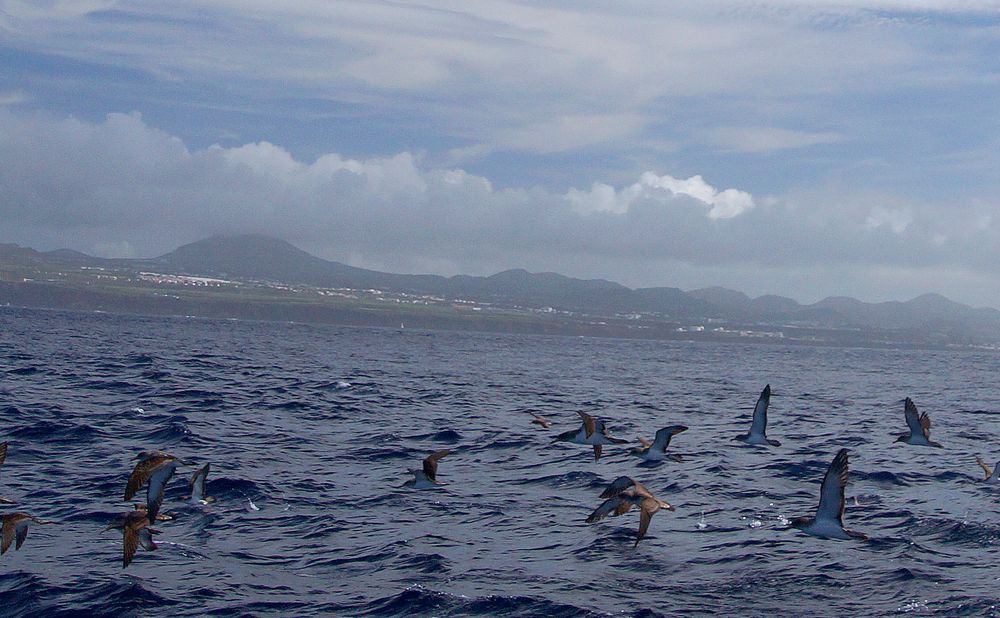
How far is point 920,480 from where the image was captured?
2689 centimetres

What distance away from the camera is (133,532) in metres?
17.3

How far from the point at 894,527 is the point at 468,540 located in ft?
28.1

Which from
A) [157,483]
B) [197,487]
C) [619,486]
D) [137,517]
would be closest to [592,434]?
[619,486]

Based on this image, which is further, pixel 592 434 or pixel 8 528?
pixel 592 434

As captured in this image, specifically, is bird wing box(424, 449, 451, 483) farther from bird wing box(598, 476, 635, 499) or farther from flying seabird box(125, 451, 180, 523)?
flying seabird box(125, 451, 180, 523)

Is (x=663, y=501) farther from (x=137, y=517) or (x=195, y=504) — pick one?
(x=137, y=517)

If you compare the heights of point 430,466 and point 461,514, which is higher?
point 430,466

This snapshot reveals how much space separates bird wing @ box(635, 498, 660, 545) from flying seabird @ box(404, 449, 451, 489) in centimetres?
492

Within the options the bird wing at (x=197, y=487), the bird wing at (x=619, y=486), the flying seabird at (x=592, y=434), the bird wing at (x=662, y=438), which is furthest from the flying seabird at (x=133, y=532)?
the flying seabird at (x=592, y=434)

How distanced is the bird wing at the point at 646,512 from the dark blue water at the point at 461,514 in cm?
70

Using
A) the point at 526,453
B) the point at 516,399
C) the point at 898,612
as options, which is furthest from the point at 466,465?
the point at 516,399

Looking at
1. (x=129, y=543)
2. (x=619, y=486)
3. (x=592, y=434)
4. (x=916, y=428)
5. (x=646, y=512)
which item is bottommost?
(x=129, y=543)

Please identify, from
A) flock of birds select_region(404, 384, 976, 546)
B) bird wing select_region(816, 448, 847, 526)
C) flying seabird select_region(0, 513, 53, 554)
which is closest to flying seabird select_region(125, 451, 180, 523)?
flying seabird select_region(0, 513, 53, 554)

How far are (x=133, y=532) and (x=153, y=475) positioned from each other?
1477 millimetres
